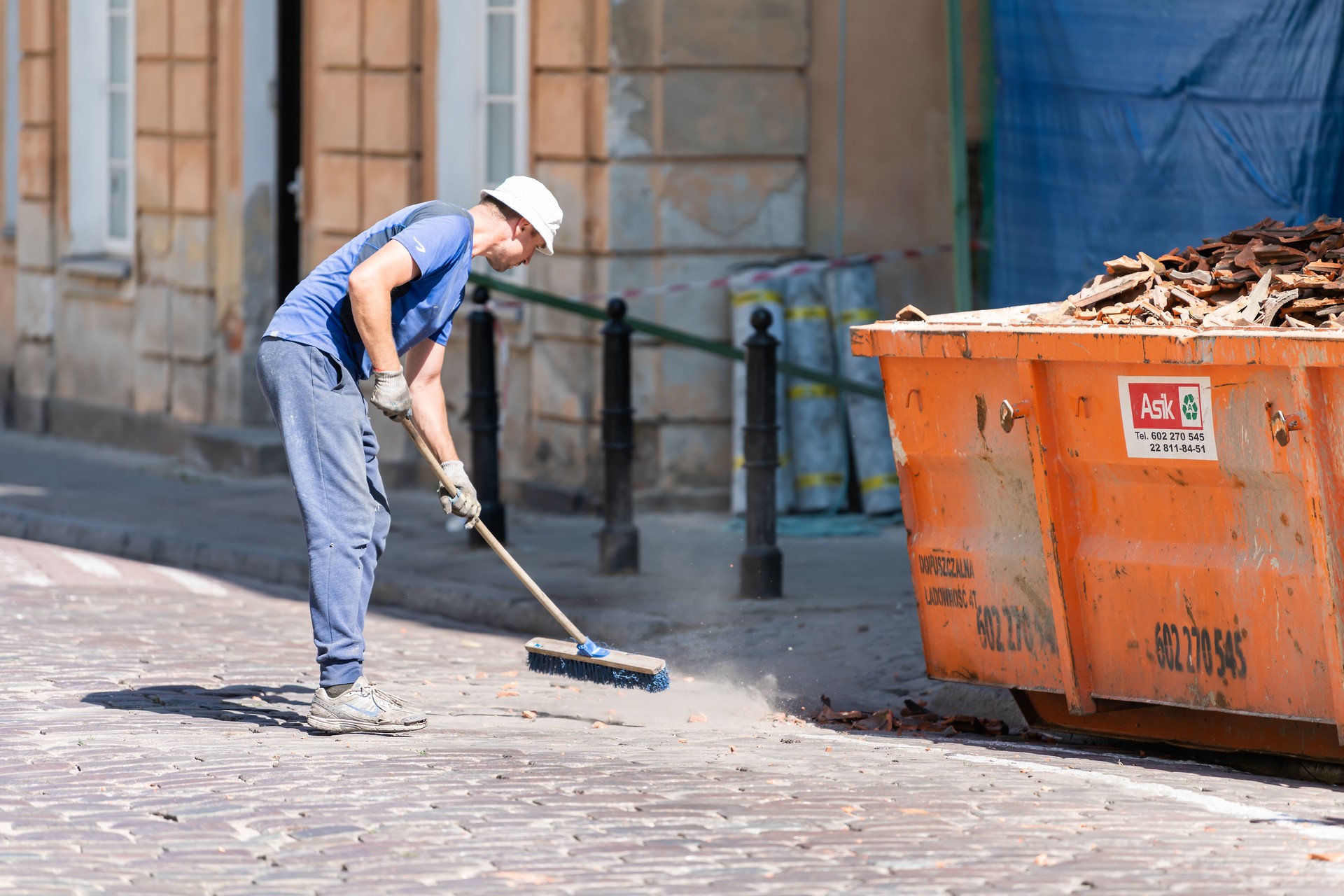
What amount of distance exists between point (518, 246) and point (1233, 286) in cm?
203

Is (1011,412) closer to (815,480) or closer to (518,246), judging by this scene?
(518,246)

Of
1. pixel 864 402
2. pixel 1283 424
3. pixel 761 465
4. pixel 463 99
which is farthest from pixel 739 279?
pixel 1283 424

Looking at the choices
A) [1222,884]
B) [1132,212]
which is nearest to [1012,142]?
[1132,212]

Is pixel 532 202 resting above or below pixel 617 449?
above

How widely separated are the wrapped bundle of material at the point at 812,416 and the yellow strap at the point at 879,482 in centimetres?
14

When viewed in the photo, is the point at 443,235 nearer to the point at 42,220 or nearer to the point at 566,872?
the point at 566,872

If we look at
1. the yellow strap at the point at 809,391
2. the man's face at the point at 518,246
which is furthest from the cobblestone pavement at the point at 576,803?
the yellow strap at the point at 809,391

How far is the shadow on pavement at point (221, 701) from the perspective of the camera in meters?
5.86

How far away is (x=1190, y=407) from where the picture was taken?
16.7 feet

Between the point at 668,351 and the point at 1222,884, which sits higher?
the point at 668,351

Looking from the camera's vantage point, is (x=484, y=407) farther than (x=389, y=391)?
Yes

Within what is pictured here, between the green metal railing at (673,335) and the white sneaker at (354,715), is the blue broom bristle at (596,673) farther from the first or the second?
the green metal railing at (673,335)

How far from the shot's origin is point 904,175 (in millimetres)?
10617

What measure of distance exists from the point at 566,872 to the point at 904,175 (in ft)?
23.2
